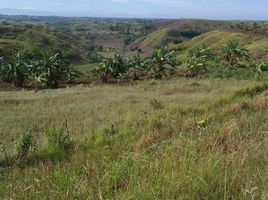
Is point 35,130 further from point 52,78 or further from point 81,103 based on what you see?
point 52,78

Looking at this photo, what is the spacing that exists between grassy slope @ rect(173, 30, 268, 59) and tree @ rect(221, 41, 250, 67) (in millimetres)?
14517

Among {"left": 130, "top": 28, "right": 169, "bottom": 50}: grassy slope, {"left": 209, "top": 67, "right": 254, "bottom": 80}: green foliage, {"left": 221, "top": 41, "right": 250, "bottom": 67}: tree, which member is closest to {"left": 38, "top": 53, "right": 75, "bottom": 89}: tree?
{"left": 209, "top": 67, "right": 254, "bottom": 80}: green foliage

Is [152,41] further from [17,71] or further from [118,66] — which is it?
[17,71]

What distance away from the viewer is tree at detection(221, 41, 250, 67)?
45719mm

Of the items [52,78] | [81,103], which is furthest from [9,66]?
[81,103]

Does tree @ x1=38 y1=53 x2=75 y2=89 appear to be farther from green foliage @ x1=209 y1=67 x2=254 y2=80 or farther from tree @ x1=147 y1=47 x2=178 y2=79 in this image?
green foliage @ x1=209 y1=67 x2=254 y2=80

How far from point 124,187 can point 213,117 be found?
5.17 meters

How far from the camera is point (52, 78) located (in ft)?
129

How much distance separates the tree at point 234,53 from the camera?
4572cm

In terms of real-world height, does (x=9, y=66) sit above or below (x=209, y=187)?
below

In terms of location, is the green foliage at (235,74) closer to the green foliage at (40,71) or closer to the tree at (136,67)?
the tree at (136,67)

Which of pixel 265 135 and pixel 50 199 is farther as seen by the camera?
pixel 265 135

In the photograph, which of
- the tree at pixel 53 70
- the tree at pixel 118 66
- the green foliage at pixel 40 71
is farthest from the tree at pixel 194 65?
the tree at pixel 53 70

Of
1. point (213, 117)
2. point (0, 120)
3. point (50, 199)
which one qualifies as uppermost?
point (50, 199)
